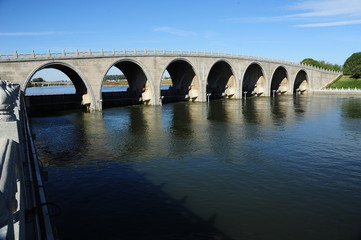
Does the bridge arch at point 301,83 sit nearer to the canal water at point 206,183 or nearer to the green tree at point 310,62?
the green tree at point 310,62

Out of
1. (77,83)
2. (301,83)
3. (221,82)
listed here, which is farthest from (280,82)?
(77,83)

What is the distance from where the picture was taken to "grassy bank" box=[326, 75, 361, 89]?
108306 mm

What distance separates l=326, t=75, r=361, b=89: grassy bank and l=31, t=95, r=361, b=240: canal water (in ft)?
289

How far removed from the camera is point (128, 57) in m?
59.1

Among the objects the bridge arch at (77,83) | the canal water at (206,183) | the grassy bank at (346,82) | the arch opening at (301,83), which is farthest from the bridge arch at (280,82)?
the canal water at (206,183)

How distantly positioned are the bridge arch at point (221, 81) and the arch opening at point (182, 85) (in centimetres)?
868

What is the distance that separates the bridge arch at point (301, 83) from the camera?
109 metres

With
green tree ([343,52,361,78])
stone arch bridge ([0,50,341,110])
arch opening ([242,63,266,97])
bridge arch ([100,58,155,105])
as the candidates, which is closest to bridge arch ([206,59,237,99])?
stone arch bridge ([0,50,341,110])

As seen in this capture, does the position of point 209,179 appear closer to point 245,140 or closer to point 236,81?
point 245,140

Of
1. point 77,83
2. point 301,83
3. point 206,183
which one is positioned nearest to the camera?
point 206,183

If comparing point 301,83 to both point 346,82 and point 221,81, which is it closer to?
point 346,82

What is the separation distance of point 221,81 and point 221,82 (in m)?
0.30

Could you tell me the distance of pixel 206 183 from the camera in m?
18.0

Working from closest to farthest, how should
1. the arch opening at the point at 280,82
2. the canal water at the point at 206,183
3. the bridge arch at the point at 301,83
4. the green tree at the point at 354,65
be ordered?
the canal water at the point at 206,183 < the arch opening at the point at 280,82 < the bridge arch at the point at 301,83 < the green tree at the point at 354,65
